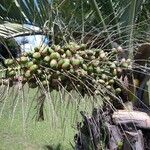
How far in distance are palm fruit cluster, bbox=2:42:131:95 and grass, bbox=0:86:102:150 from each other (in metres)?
0.08

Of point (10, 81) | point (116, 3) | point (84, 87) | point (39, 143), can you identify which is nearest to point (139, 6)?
point (116, 3)

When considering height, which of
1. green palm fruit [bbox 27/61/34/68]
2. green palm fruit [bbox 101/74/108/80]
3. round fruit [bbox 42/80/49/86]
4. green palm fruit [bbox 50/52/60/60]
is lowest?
green palm fruit [bbox 101/74/108/80]

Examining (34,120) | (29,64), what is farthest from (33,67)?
(34,120)

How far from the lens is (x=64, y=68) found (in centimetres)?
243

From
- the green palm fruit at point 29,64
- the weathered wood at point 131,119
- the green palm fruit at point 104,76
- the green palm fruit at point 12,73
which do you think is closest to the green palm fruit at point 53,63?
the green palm fruit at point 29,64

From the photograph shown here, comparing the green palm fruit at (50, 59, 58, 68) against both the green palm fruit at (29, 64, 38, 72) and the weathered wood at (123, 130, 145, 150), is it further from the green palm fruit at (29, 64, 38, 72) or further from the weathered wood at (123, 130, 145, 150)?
the weathered wood at (123, 130, 145, 150)

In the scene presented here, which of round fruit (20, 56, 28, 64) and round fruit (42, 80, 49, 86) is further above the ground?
round fruit (20, 56, 28, 64)

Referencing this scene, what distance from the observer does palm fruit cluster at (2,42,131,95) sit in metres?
2.41

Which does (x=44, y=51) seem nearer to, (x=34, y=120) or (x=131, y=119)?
(x=131, y=119)

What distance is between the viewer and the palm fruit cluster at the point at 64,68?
241cm

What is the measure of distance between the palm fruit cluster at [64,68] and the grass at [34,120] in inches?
3.1

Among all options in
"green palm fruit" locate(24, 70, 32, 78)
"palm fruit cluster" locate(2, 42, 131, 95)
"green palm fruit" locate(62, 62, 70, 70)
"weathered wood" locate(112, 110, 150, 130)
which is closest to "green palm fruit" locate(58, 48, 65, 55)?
"palm fruit cluster" locate(2, 42, 131, 95)

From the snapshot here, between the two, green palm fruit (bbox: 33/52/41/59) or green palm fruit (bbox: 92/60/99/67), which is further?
green palm fruit (bbox: 92/60/99/67)

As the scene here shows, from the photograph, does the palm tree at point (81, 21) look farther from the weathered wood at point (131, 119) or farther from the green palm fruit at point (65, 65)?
the weathered wood at point (131, 119)
